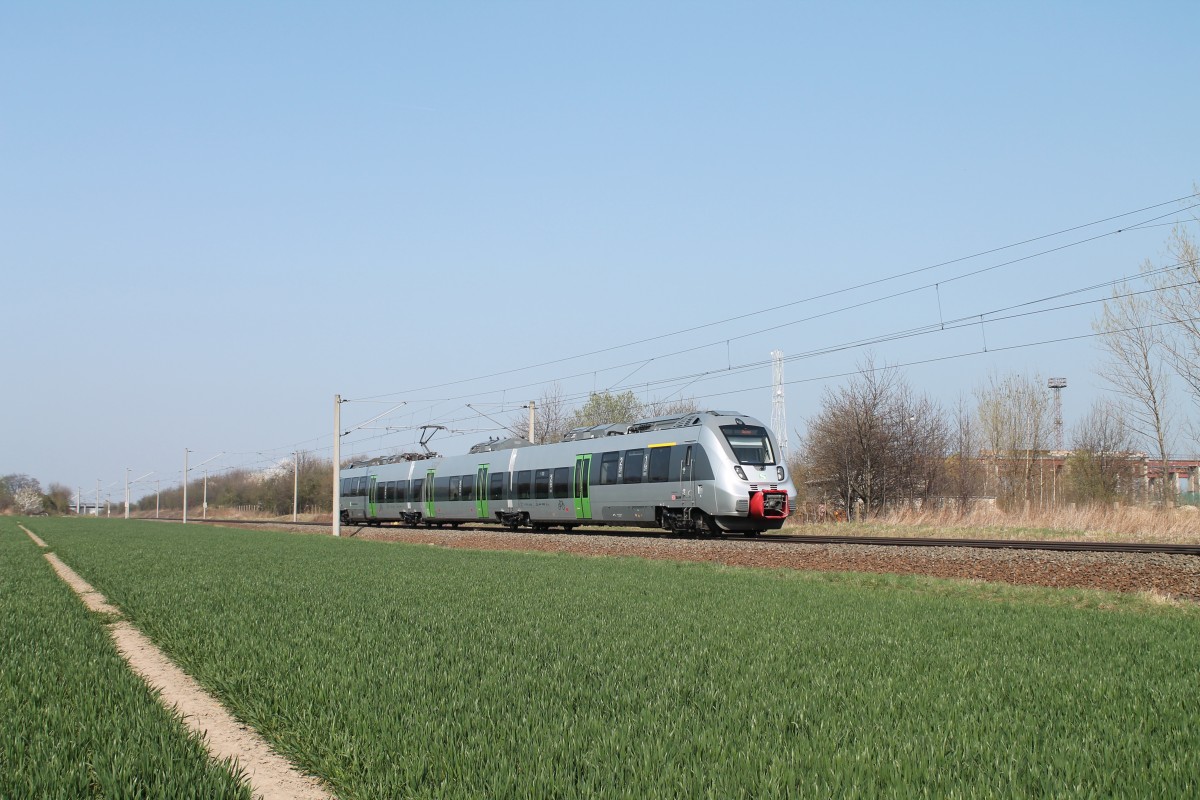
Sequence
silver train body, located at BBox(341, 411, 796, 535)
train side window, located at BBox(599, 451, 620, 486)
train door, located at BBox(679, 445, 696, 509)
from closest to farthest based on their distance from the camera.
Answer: silver train body, located at BBox(341, 411, 796, 535)
train door, located at BBox(679, 445, 696, 509)
train side window, located at BBox(599, 451, 620, 486)

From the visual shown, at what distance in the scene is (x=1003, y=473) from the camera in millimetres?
47594

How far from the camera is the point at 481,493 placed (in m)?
40.3

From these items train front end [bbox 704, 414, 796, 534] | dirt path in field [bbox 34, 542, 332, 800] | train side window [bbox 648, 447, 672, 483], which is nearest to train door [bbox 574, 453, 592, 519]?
train side window [bbox 648, 447, 672, 483]

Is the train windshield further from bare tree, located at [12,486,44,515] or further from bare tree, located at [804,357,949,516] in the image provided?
bare tree, located at [12,486,44,515]

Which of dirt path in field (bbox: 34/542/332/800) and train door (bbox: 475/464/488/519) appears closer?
dirt path in field (bbox: 34/542/332/800)

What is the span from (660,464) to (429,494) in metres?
19.4

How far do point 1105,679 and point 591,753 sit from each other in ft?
14.2

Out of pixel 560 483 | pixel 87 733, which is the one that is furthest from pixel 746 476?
pixel 87 733

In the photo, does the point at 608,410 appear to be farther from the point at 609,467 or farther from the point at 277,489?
the point at 277,489

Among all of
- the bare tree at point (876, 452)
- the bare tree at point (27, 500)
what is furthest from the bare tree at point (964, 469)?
the bare tree at point (27, 500)

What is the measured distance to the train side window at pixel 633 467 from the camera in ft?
97.8

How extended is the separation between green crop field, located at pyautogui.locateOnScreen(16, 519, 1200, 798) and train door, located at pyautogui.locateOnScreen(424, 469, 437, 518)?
A: 3116cm

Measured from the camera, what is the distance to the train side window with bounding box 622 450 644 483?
1174 inches

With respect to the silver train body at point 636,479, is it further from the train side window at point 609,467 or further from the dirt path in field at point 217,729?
the dirt path in field at point 217,729
